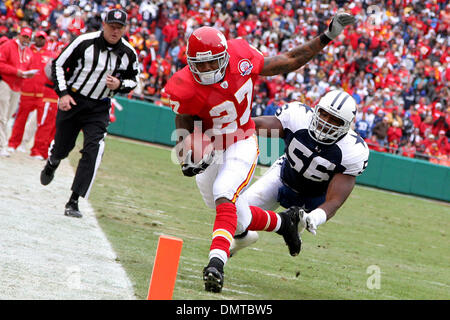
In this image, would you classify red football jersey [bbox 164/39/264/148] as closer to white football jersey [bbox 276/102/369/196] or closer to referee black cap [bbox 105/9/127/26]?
white football jersey [bbox 276/102/369/196]

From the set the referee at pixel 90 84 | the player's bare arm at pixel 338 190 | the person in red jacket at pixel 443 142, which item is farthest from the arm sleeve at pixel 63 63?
the person in red jacket at pixel 443 142

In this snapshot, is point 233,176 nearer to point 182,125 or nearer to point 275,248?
point 182,125

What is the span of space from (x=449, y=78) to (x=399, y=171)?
174 inches

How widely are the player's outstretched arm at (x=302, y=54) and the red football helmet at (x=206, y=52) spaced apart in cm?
54

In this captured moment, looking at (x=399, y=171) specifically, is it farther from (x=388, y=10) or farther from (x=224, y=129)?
(x=224, y=129)

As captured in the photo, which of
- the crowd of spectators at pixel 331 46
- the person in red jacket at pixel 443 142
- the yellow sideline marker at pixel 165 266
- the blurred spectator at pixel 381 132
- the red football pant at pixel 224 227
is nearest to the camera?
the yellow sideline marker at pixel 165 266

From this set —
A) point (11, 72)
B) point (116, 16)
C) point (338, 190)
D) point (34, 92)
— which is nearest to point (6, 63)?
point (11, 72)

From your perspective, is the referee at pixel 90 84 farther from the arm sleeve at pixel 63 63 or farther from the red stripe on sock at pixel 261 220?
the red stripe on sock at pixel 261 220

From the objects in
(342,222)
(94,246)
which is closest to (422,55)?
(342,222)

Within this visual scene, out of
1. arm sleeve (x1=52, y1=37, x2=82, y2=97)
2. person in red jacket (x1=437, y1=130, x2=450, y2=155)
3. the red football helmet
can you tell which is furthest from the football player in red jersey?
person in red jacket (x1=437, y1=130, x2=450, y2=155)

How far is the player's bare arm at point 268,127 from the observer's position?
5508 millimetres

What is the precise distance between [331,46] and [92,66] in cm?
1424

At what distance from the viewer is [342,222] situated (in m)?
10.0

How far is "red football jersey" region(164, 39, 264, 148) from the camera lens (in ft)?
16.0
